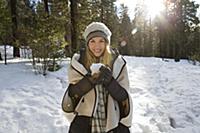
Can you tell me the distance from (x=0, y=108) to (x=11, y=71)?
3.56 m

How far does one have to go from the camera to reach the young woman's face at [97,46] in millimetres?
3363

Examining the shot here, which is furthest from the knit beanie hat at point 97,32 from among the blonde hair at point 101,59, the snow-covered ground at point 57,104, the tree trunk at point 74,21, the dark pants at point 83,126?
the tree trunk at point 74,21

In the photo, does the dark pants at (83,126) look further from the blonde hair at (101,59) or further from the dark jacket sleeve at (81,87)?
the blonde hair at (101,59)

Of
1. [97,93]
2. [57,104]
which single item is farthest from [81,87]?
[57,104]

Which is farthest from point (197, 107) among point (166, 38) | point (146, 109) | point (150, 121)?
point (166, 38)

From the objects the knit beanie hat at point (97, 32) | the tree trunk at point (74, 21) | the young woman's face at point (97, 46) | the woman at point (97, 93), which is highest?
the tree trunk at point (74, 21)

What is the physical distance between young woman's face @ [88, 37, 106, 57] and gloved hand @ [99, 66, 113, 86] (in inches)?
9.7

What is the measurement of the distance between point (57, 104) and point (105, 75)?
4.53m

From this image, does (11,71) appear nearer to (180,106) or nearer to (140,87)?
(140,87)

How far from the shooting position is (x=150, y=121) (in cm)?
709

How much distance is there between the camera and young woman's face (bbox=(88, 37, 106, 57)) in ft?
11.0

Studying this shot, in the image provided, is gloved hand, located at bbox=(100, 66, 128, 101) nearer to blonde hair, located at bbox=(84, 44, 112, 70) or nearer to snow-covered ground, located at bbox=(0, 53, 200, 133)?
blonde hair, located at bbox=(84, 44, 112, 70)

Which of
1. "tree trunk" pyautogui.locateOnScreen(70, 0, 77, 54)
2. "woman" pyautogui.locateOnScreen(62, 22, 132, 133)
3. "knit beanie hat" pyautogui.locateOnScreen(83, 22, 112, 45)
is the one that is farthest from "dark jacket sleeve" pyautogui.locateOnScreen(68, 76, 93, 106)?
"tree trunk" pyautogui.locateOnScreen(70, 0, 77, 54)

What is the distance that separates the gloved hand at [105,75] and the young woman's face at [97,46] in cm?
25
